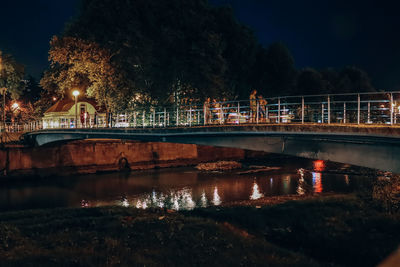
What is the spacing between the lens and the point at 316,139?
47.2 ft

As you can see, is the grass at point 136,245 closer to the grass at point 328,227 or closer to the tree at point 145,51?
the grass at point 328,227

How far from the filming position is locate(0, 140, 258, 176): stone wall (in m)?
35.5

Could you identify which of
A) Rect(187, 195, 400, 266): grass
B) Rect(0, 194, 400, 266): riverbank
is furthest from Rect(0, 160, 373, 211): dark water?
Rect(0, 194, 400, 266): riverbank

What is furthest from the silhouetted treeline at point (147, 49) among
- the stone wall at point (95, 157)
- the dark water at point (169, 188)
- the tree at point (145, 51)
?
the dark water at point (169, 188)

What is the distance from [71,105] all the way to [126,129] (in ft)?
125

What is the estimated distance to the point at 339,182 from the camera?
1043 inches

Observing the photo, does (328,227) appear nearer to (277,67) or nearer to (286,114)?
(286,114)

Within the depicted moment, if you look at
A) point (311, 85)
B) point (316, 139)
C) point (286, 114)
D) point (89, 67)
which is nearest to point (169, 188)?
point (286, 114)

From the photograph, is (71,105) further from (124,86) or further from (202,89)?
(202,89)

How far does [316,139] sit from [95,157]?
2938 centimetres

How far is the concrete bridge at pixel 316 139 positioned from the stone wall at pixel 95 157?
19.7 meters

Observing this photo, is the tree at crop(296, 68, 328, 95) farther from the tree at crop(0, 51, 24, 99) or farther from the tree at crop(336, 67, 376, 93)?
the tree at crop(0, 51, 24, 99)

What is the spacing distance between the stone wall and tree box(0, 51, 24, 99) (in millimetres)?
12601

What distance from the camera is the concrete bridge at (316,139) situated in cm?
1193
